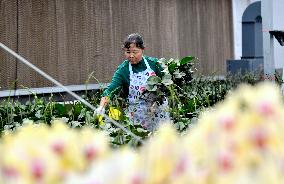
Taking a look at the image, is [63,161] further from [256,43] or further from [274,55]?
[256,43]

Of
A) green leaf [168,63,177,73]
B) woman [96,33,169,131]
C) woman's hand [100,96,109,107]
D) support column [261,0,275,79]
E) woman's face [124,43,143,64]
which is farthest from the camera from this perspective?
support column [261,0,275,79]

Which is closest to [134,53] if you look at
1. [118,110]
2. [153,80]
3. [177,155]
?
[153,80]

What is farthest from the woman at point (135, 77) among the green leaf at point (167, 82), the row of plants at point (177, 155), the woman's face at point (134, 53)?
the row of plants at point (177, 155)

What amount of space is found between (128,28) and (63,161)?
9.58 metres

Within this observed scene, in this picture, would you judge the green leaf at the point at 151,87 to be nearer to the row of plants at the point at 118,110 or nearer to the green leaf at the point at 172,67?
the row of plants at the point at 118,110

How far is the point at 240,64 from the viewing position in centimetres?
1151

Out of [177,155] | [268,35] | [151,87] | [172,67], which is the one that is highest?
[268,35]

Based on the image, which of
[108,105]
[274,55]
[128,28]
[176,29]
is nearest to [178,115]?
[108,105]

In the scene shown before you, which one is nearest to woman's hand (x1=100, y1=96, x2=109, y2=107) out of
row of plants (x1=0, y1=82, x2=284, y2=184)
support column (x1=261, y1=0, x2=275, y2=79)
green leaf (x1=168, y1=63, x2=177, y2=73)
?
green leaf (x1=168, y1=63, x2=177, y2=73)

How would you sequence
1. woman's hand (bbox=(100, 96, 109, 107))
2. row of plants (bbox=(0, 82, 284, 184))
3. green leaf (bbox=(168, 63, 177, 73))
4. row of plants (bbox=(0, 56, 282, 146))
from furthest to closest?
green leaf (bbox=(168, 63, 177, 73)) < woman's hand (bbox=(100, 96, 109, 107)) < row of plants (bbox=(0, 56, 282, 146)) < row of plants (bbox=(0, 82, 284, 184))

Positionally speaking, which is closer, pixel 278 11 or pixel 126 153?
pixel 126 153

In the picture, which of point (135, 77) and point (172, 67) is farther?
point (172, 67)

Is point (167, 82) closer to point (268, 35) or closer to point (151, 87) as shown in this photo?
point (151, 87)

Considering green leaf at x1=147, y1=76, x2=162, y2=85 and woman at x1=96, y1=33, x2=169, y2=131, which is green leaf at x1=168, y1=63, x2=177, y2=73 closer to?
woman at x1=96, y1=33, x2=169, y2=131
